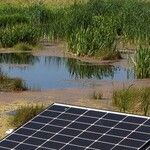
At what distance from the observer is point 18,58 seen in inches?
1038

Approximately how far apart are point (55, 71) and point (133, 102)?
9326 millimetres

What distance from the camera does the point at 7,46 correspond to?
29000 mm

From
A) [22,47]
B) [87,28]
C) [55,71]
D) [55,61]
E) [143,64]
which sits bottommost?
[55,71]

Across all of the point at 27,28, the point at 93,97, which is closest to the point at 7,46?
the point at 27,28

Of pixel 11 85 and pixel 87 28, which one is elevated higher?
pixel 87 28

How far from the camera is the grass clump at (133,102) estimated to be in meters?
13.9

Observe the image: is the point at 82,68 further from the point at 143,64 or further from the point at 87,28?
the point at 87,28

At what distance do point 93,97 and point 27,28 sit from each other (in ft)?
46.0

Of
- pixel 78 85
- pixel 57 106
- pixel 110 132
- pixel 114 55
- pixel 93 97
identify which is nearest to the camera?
pixel 110 132

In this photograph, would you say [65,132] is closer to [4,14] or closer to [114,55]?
[114,55]

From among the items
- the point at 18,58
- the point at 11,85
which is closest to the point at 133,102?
the point at 11,85

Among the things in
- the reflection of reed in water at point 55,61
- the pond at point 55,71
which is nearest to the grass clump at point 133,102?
the pond at point 55,71

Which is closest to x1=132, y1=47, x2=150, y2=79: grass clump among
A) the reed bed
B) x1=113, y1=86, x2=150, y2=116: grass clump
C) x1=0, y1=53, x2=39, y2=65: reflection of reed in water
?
the reed bed

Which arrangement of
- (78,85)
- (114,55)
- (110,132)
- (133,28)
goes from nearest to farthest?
(110,132) < (78,85) < (114,55) < (133,28)
